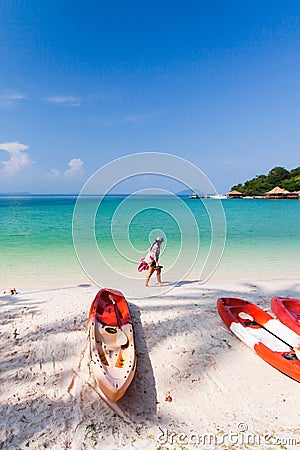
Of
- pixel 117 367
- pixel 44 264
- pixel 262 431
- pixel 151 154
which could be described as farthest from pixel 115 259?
pixel 262 431

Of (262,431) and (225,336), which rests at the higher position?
(225,336)

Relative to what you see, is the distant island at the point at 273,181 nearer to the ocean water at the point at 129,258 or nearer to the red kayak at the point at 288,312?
the ocean water at the point at 129,258

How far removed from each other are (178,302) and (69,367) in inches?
90.1

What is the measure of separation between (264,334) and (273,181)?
292 feet

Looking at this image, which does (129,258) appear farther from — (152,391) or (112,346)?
(152,391)

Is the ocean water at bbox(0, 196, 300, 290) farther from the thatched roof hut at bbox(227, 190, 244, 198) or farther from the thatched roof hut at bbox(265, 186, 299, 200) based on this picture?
the thatched roof hut at bbox(227, 190, 244, 198)

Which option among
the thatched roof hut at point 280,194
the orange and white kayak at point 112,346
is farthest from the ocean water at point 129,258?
the thatched roof hut at point 280,194

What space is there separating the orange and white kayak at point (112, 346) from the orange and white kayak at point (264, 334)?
1.45 meters

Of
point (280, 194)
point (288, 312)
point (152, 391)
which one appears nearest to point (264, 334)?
point (288, 312)

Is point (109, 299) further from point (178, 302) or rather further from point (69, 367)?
point (69, 367)

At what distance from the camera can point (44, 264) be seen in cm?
1066

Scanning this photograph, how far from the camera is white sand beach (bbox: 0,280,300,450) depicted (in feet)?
8.75

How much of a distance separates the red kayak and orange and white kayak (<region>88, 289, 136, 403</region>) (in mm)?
2242

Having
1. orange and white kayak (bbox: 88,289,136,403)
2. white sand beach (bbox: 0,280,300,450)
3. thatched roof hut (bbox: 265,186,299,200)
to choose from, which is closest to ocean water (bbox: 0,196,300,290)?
orange and white kayak (bbox: 88,289,136,403)
